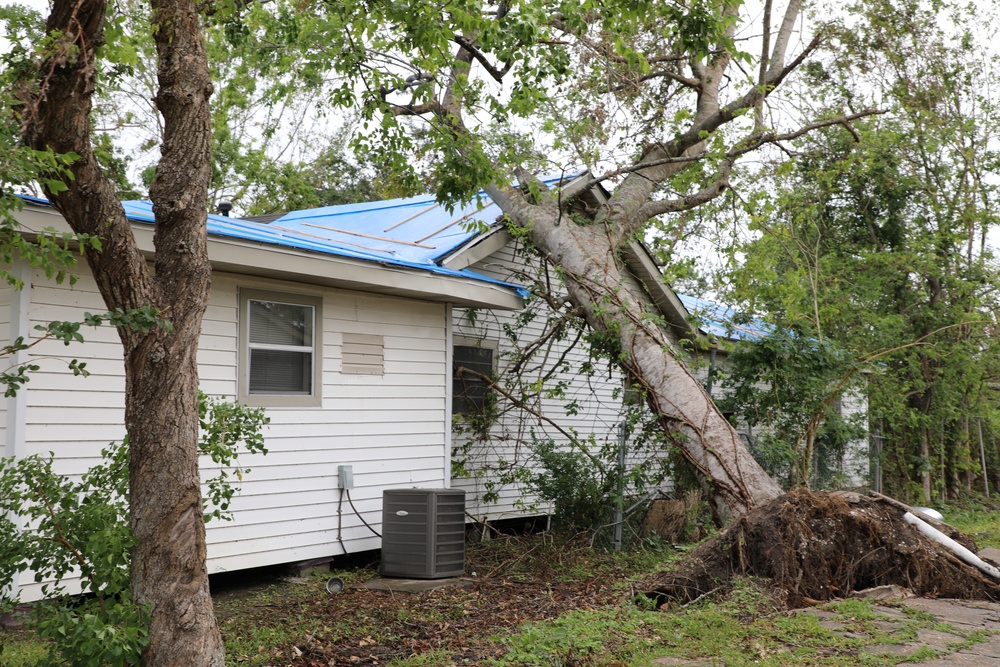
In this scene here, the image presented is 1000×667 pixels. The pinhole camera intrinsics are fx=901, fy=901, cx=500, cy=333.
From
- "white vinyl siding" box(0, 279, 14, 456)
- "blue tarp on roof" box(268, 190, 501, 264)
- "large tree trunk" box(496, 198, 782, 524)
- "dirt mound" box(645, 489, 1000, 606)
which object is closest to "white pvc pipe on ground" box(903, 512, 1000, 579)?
"dirt mound" box(645, 489, 1000, 606)

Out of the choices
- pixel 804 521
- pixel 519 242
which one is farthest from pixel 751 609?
pixel 519 242

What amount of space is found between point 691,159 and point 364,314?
14.8ft

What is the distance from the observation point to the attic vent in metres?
9.66

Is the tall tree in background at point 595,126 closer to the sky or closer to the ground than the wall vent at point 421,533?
closer to the sky

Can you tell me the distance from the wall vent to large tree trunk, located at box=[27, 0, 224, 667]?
166 inches

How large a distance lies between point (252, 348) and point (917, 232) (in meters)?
14.1

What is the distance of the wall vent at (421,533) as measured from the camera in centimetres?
914

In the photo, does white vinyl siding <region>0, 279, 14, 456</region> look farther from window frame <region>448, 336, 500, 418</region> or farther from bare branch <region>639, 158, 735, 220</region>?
bare branch <region>639, 158, 735, 220</region>

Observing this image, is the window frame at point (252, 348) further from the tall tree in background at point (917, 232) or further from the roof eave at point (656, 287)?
the tall tree in background at point (917, 232)

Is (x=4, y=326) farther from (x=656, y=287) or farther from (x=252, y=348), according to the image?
(x=656, y=287)

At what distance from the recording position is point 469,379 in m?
12.1

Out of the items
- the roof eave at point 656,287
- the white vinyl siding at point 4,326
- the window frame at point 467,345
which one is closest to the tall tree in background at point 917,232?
the roof eave at point 656,287

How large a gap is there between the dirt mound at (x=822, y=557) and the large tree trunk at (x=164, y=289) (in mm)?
4374

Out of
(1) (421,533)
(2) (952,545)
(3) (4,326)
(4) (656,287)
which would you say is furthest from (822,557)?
(4) (656,287)
